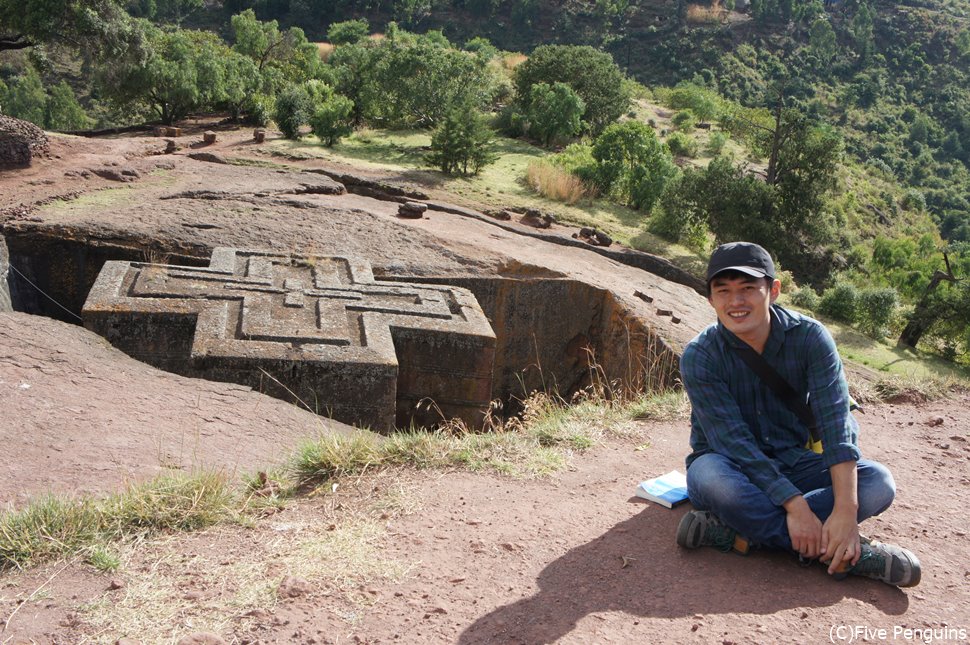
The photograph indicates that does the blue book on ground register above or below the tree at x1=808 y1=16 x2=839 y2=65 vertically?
below

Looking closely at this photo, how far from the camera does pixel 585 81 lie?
21.9 meters

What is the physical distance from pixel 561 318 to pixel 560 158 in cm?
830

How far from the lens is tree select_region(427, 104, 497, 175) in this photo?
47.9 feet

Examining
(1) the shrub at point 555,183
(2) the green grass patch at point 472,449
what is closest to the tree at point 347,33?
(1) the shrub at point 555,183

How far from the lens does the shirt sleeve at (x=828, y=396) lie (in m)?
2.88

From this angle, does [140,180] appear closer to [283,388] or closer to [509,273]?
[509,273]

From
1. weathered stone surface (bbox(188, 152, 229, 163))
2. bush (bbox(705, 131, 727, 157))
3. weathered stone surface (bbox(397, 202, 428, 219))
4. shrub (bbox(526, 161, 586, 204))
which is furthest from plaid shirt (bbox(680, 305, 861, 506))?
bush (bbox(705, 131, 727, 157))

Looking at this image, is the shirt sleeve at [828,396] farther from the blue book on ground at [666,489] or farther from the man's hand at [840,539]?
the blue book on ground at [666,489]

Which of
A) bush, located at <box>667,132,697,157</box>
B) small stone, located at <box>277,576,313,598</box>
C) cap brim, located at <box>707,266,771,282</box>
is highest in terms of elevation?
bush, located at <box>667,132,697,157</box>

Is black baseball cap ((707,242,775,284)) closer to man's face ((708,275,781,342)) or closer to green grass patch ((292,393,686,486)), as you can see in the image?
man's face ((708,275,781,342))

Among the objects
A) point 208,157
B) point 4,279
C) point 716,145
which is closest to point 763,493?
point 4,279

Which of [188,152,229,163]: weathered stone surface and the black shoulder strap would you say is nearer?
the black shoulder strap

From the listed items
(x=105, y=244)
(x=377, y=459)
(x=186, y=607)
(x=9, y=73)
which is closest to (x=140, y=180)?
(x=105, y=244)

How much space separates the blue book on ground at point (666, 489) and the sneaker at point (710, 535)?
429mm
